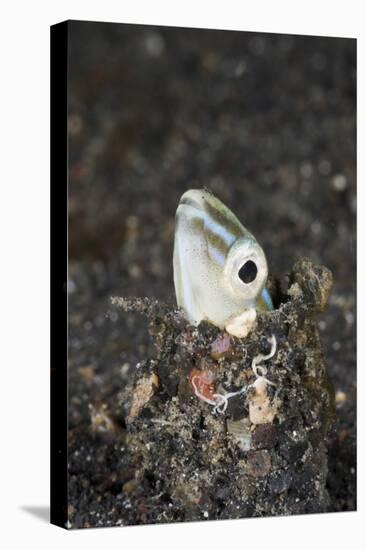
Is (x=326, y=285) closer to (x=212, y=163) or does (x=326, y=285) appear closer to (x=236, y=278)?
(x=236, y=278)

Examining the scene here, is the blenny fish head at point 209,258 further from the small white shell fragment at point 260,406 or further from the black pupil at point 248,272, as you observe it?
the small white shell fragment at point 260,406

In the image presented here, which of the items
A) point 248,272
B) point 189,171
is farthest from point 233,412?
point 189,171

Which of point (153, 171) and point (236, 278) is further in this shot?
point (153, 171)

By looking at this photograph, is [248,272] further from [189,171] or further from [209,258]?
[189,171]

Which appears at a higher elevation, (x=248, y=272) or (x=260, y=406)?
(x=248, y=272)

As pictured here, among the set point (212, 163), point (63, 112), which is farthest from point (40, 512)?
point (212, 163)

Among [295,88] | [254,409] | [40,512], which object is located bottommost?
[40,512]
